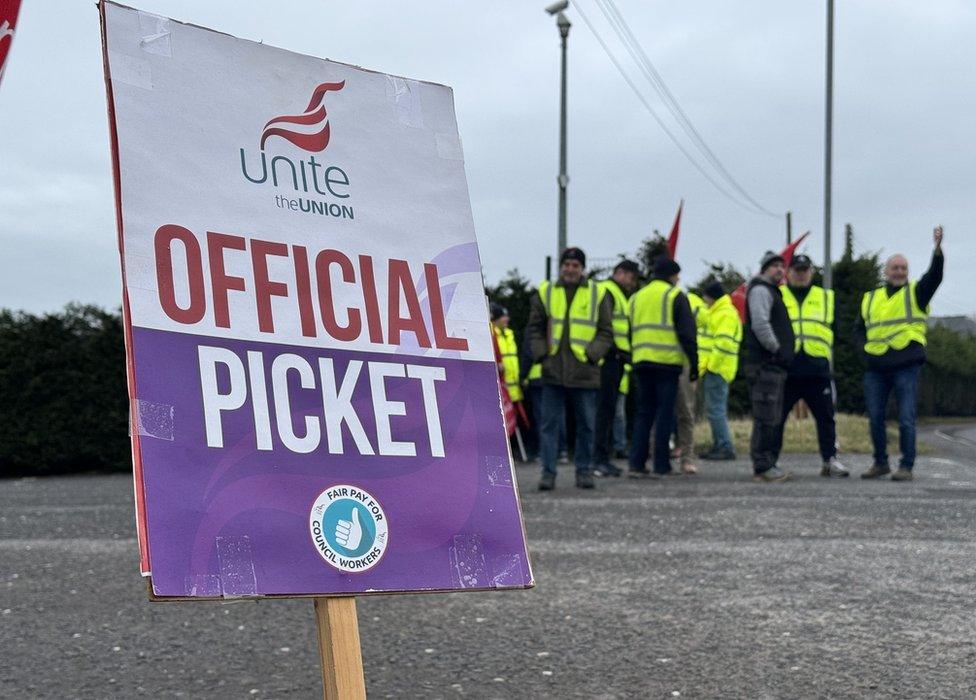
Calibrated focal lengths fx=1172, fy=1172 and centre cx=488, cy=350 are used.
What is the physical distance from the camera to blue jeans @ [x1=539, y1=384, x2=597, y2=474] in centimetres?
922

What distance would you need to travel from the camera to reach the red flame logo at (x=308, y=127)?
2588 millimetres

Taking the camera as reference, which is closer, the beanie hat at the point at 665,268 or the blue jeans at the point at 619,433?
the beanie hat at the point at 665,268

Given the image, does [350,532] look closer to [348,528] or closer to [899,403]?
[348,528]

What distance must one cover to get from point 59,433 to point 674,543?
33.5 ft

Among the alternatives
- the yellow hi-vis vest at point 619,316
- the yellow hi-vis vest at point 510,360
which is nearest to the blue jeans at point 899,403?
the yellow hi-vis vest at point 619,316

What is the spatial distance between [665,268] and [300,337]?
8.02m

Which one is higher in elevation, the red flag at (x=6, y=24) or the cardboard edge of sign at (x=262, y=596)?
the red flag at (x=6, y=24)

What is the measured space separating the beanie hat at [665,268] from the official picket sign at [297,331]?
297 inches

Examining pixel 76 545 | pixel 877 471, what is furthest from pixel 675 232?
pixel 76 545

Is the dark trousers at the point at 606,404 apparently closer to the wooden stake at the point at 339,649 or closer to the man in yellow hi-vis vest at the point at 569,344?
the man in yellow hi-vis vest at the point at 569,344

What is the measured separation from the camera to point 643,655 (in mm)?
4004

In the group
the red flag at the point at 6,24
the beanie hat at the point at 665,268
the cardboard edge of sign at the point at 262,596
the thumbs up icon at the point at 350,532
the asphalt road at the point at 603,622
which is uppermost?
the beanie hat at the point at 665,268

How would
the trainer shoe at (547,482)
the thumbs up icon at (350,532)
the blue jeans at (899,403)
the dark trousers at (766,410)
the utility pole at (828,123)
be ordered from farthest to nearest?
the utility pole at (828,123), the dark trousers at (766,410), the blue jeans at (899,403), the trainer shoe at (547,482), the thumbs up icon at (350,532)

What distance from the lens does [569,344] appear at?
30.1 feet
